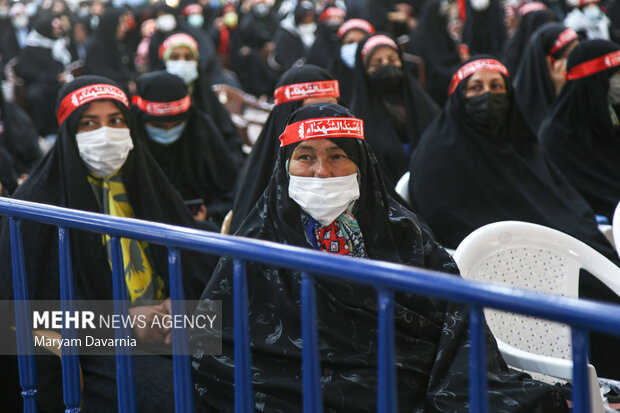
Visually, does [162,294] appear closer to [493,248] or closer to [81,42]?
[493,248]

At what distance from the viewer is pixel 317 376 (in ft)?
4.34

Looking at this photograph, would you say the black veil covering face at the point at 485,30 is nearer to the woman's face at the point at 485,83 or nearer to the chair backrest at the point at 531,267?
the woman's face at the point at 485,83

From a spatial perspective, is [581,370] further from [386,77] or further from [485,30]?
[485,30]

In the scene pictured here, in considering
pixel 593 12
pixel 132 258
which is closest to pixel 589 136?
pixel 132 258

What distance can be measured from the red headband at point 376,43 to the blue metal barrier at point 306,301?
3333mm

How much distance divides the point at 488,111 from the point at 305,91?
93 centimetres

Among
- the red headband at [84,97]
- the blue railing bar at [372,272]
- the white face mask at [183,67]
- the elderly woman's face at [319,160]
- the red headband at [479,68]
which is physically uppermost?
the white face mask at [183,67]

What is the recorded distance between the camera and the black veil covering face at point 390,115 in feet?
14.4

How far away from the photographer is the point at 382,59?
4762 mm

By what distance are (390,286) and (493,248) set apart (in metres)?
1.21

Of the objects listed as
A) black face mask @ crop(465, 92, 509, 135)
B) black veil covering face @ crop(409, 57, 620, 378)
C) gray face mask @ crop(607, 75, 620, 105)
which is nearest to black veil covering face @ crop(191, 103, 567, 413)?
black veil covering face @ crop(409, 57, 620, 378)

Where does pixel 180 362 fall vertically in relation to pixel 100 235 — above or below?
below

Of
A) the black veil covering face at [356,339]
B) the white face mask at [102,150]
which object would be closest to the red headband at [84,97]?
the white face mask at [102,150]

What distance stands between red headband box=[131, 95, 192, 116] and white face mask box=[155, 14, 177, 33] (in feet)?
16.0
